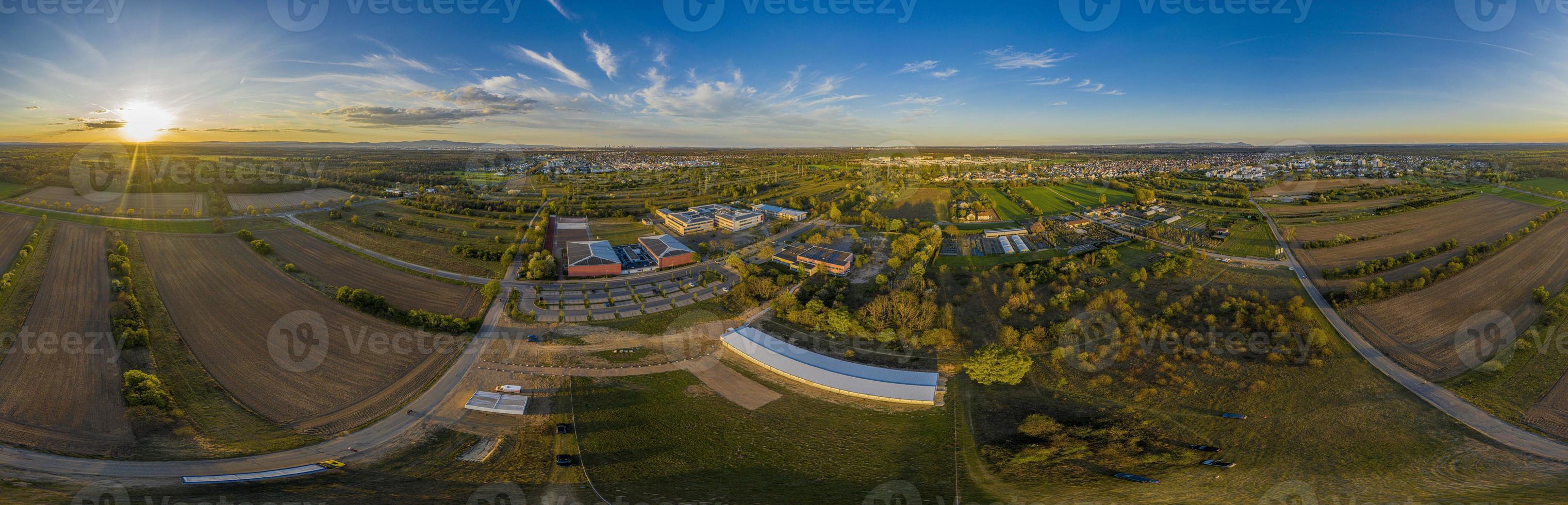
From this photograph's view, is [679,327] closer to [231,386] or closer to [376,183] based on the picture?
[231,386]

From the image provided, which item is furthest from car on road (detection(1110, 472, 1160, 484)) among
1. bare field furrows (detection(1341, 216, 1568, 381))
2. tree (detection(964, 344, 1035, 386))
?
bare field furrows (detection(1341, 216, 1568, 381))

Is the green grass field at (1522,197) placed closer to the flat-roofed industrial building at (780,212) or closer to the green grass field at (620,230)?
the flat-roofed industrial building at (780,212)

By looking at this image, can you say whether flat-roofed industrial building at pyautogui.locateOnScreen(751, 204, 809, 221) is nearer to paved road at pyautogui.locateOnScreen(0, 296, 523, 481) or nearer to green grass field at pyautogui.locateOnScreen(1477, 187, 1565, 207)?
paved road at pyautogui.locateOnScreen(0, 296, 523, 481)

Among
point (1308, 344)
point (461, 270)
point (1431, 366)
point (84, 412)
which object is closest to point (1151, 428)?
point (1308, 344)

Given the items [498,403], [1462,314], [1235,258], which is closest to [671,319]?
[498,403]

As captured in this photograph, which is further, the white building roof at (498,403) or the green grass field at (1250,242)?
the green grass field at (1250,242)

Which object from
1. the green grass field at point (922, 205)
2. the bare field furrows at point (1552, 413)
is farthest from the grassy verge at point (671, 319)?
the green grass field at point (922, 205)
